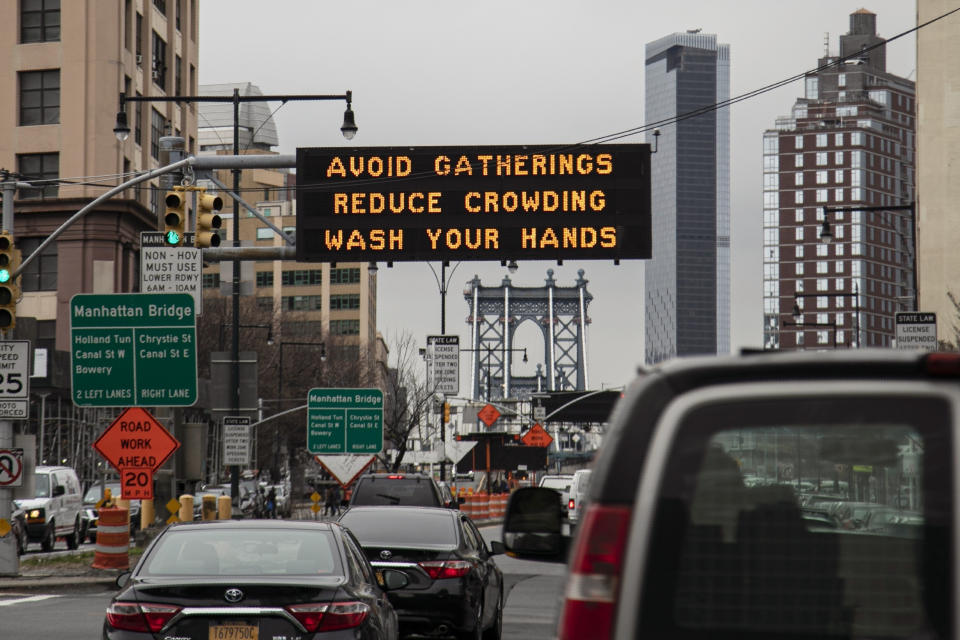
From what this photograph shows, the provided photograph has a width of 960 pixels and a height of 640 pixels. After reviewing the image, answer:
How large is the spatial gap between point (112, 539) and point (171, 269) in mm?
4509

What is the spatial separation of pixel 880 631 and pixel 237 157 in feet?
Answer: 76.7

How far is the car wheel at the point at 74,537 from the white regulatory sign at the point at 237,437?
4.56m

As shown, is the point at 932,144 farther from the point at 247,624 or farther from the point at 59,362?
the point at 247,624

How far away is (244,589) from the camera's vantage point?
9.33 metres

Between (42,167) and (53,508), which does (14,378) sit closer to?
(53,508)

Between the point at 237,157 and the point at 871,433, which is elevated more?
the point at 237,157

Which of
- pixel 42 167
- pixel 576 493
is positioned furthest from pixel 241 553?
pixel 42 167

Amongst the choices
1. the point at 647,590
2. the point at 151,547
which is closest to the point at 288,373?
the point at 151,547

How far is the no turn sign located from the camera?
2414 cm

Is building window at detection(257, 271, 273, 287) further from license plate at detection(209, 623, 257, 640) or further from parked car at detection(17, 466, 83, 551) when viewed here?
license plate at detection(209, 623, 257, 640)

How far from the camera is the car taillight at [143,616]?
927 cm

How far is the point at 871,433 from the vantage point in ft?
13.3

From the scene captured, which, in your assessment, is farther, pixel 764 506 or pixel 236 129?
pixel 236 129

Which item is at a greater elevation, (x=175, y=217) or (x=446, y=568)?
(x=175, y=217)
